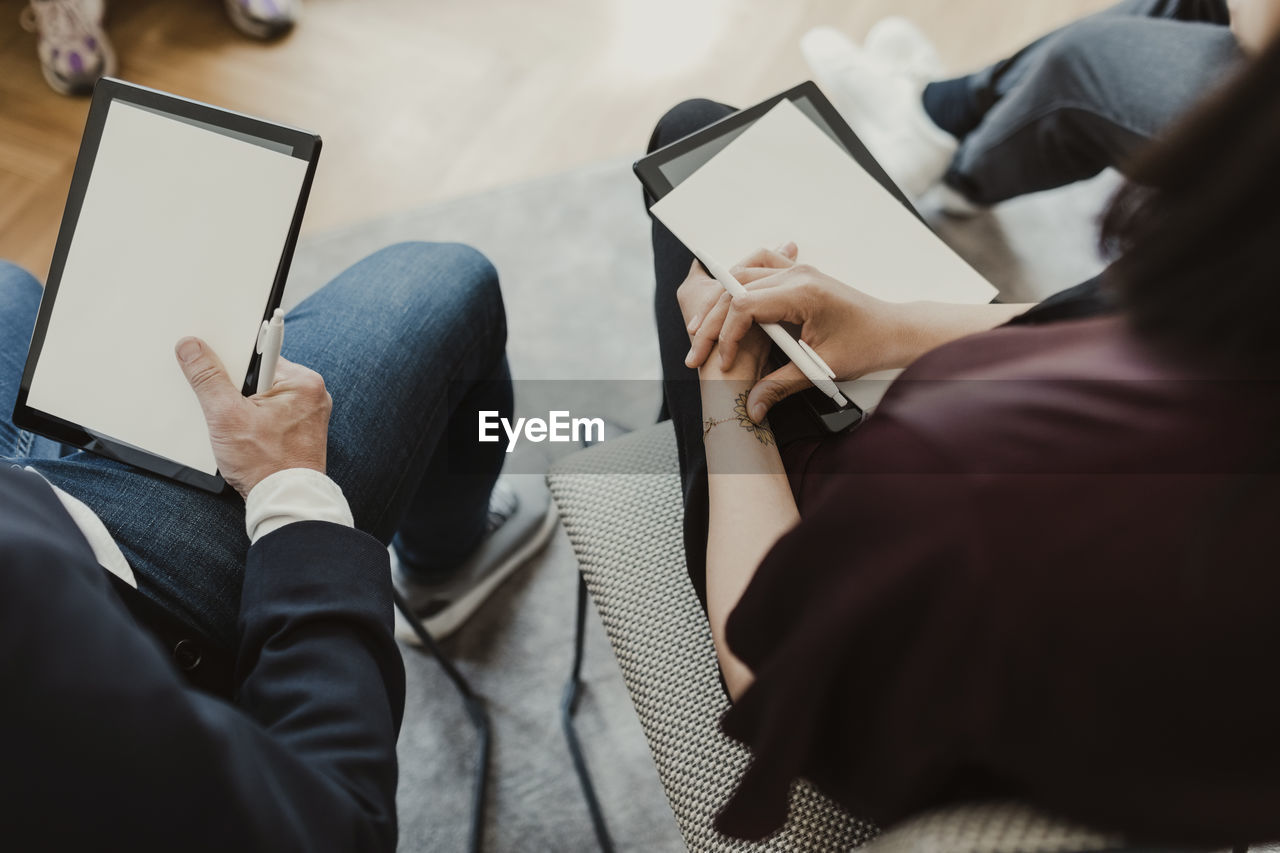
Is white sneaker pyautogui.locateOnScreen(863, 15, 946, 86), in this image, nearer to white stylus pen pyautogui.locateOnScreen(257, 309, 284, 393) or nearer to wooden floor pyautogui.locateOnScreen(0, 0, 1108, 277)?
wooden floor pyautogui.locateOnScreen(0, 0, 1108, 277)

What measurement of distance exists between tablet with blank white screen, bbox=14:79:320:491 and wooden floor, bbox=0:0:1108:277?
774 mm

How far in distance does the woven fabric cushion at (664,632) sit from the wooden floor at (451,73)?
844mm

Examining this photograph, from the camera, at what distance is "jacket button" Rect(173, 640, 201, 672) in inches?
22.8

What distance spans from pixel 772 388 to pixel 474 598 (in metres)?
0.61

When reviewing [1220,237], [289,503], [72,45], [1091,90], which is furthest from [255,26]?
[1220,237]

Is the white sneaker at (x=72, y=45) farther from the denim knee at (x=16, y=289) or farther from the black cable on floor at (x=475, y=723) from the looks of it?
the black cable on floor at (x=475, y=723)

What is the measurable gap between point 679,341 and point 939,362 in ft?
1.05

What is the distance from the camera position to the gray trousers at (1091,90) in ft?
3.19

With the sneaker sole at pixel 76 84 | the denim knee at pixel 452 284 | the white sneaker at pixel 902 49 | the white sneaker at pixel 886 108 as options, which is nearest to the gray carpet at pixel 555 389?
the white sneaker at pixel 886 108

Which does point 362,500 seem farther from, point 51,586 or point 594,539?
point 51,586

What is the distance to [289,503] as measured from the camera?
23.3 inches

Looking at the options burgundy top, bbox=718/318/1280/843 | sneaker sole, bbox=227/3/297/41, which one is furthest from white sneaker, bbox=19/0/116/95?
burgundy top, bbox=718/318/1280/843

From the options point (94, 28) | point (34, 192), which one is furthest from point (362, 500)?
point (94, 28)

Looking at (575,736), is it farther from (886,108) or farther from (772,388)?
(886,108)
